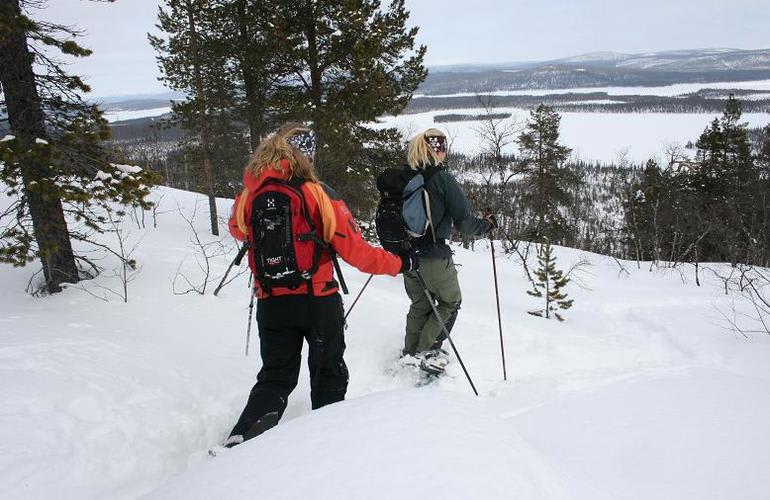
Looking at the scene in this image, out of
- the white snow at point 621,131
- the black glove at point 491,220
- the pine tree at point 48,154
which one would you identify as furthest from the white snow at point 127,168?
the white snow at point 621,131

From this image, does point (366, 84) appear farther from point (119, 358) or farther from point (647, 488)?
point (647, 488)

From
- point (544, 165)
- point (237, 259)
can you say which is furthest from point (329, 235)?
point (544, 165)

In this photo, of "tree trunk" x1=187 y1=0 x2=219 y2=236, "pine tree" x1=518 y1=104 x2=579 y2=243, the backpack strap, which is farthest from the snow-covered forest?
"pine tree" x1=518 y1=104 x2=579 y2=243

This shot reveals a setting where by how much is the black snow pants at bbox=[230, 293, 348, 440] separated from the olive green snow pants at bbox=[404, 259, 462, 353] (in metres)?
1.36

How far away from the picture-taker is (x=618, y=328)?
6.61 metres

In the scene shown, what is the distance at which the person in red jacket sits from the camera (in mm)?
2723

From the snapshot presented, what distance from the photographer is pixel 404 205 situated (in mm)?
3887

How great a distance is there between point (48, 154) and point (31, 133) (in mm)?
738

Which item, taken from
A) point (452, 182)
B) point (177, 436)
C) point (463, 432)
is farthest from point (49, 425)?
point (452, 182)

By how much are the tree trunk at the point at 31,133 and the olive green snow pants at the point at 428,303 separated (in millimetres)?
4218

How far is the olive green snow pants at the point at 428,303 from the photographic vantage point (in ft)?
13.6

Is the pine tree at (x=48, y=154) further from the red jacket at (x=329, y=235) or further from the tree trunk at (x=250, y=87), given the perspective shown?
the tree trunk at (x=250, y=87)

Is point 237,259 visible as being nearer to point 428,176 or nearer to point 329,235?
point 329,235

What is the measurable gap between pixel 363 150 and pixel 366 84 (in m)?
1.70
